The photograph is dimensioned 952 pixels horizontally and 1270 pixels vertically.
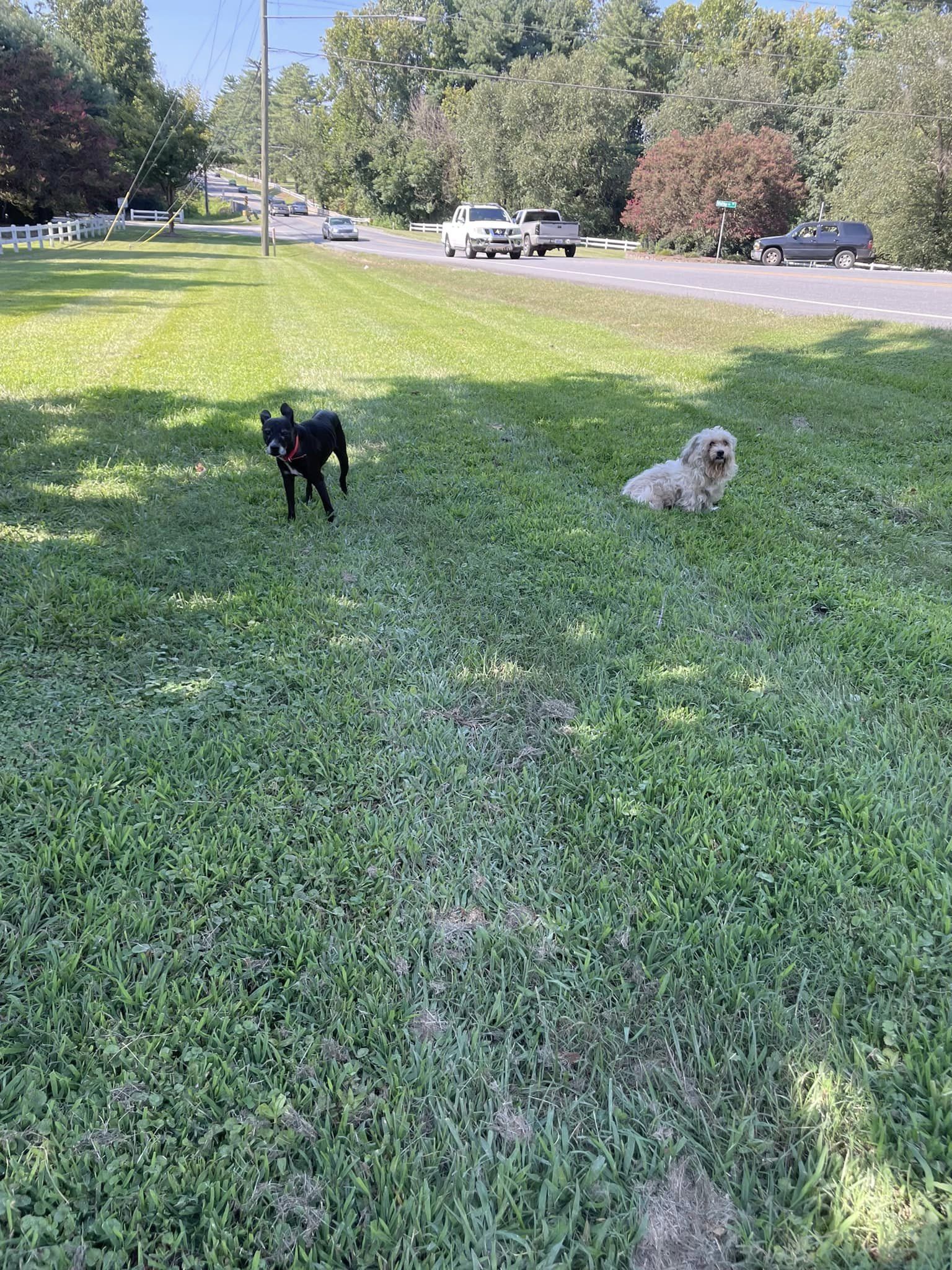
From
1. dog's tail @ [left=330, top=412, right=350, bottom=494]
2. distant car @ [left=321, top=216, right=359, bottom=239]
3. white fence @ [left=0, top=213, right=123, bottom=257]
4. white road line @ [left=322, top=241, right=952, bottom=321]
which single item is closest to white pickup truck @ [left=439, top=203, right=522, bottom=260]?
white road line @ [left=322, top=241, right=952, bottom=321]

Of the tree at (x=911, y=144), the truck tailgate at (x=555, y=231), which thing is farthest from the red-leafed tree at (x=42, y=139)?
the tree at (x=911, y=144)

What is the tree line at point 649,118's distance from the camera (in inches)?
1172

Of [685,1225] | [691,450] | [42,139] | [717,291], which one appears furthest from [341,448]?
[42,139]

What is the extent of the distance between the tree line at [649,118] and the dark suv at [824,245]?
8.40 ft

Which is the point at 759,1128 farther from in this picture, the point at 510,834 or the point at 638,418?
the point at 638,418

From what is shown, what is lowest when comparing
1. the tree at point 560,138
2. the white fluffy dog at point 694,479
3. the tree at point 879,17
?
the white fluffy dog at point 694,479

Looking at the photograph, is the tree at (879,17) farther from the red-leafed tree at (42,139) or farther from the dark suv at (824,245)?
the red-leafed tree at (42,139)

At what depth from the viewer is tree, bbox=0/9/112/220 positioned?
29.0 meters

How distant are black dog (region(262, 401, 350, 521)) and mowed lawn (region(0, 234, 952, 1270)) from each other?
0.24m

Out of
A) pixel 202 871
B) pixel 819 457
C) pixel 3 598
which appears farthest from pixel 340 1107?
pixel 819 457

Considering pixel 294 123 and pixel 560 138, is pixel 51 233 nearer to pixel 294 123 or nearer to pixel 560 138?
pixel 560 138

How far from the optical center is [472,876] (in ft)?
7.32

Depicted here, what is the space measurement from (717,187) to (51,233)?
2975 cm

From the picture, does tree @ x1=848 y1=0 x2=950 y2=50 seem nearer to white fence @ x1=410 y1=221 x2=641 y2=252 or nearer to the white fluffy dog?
white fence @ x1=410 y1=221 x2=641 y2=252
